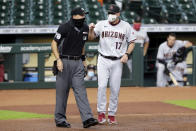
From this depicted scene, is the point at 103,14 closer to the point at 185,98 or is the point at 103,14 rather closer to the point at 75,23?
the point at 185,98

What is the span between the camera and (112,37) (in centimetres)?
742

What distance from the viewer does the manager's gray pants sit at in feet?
23.0

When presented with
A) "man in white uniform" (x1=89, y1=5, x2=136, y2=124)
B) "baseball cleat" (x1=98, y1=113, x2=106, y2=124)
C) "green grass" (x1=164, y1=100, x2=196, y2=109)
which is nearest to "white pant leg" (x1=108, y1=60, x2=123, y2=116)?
"man in white uniform" (x1=89, y1=5, x2=136, y2=124)

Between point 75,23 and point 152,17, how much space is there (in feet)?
34.2

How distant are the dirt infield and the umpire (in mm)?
212

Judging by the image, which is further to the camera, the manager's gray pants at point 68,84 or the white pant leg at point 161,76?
the white pant leg at point 161,76

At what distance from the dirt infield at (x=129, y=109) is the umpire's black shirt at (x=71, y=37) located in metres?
1.04

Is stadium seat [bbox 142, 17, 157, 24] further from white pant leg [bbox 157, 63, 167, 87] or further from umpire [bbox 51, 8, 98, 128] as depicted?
umpire [bbox 51, 8, 98, 128]

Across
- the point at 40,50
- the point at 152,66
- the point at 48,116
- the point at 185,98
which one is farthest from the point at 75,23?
the point at 152,66

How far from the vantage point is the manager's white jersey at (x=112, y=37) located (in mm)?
7426

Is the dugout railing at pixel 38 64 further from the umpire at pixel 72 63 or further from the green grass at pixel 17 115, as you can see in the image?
the umpire at pixel 72 63

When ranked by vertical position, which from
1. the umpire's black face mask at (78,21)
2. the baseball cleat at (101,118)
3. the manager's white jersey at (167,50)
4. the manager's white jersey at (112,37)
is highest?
the umpire's black face mask at (78,21)

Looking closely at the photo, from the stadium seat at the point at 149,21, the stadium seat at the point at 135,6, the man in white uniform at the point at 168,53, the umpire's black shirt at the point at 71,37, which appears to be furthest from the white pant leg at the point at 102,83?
A: the stadium seat at the point at 135,6

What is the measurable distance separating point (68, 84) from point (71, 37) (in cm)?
65
